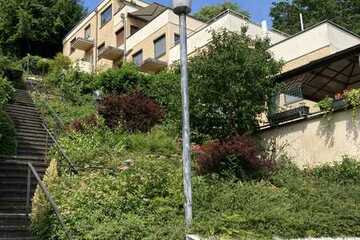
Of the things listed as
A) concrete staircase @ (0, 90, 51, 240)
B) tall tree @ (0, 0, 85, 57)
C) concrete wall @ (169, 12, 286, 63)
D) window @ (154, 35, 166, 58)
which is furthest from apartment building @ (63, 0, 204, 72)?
concrete staircase @ (0, 90, 51, 240)

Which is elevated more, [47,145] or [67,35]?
[67,35]

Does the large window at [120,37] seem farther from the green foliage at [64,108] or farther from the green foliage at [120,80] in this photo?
the green foliage at [64,108]

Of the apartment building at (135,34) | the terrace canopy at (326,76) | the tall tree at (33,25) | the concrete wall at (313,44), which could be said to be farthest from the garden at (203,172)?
the tall tree at (33,25)

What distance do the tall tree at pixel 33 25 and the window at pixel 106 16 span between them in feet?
15.3

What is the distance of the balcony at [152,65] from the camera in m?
38.3

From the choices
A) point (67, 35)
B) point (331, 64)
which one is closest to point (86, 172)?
point (331, 64)

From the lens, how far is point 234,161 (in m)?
14.3

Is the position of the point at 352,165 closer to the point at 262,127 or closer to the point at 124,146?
the point at 262,127

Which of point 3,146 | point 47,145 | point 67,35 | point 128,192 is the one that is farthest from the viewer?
point 67,35

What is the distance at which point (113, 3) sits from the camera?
47.7 meters

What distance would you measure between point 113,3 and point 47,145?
106 feet

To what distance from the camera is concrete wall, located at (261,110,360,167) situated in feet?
51.5

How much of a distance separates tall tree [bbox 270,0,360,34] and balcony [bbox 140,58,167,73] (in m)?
14.4

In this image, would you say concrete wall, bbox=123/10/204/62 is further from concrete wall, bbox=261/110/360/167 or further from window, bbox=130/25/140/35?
concrete wall, bbox=261/110/360/167
